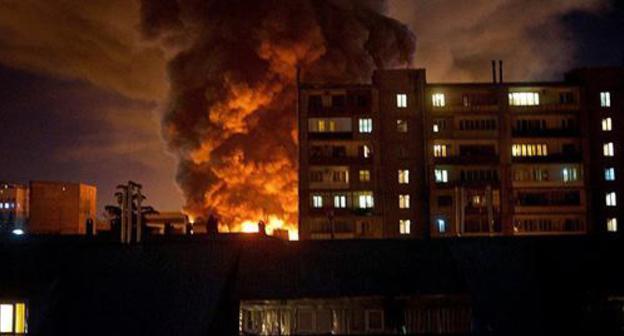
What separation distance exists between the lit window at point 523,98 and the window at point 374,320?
51452mm

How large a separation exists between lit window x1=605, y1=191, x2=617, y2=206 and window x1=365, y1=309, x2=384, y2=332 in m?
53.9

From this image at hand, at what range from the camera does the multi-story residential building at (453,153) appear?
83.8 meters

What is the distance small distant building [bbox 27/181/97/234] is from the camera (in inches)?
3743

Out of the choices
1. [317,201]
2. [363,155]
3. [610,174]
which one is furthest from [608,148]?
[317,201]

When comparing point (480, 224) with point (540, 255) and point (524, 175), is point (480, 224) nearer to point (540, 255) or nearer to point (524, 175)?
point (524, 175)

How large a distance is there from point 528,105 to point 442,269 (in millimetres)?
50574

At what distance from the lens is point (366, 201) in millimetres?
84250

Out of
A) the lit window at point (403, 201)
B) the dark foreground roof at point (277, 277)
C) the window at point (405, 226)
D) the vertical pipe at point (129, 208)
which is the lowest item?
the dark foreground roof at point (277, 277)

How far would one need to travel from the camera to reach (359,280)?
36.9 m

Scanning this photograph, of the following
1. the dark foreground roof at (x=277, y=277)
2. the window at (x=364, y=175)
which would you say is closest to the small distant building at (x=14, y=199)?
the window at (x=364, y=175)

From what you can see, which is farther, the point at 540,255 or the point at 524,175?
the point at 524,175

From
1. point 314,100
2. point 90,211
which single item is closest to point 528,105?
point 314,100

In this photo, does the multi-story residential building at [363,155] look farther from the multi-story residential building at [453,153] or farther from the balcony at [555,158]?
the balcony at [555,158]

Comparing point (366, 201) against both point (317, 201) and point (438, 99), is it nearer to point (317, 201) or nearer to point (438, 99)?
point (317, 201)
